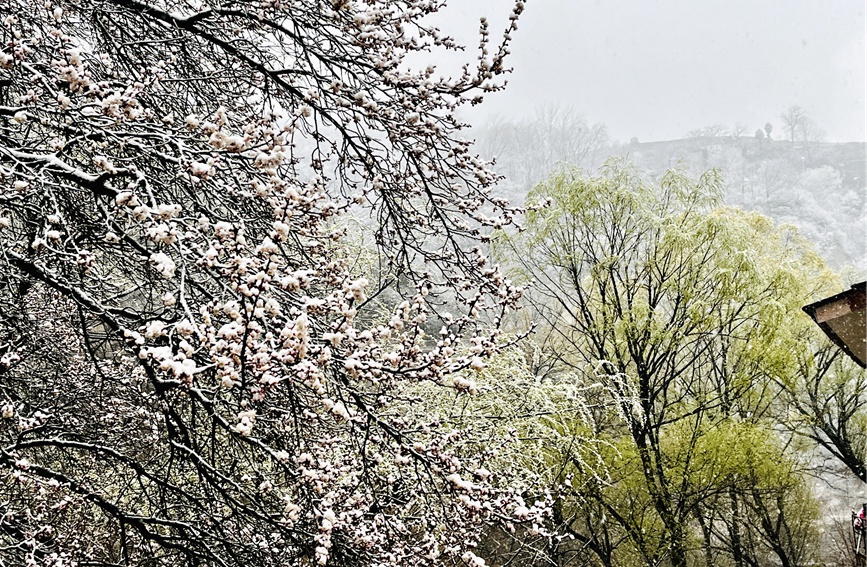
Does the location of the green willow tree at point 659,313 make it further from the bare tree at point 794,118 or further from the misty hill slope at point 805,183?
the bare tree at point 794,118

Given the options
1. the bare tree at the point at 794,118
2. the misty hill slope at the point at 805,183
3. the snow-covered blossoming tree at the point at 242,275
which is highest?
the bare tree at the point at 794,118

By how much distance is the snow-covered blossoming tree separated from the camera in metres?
1.81

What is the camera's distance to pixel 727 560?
14219 mm

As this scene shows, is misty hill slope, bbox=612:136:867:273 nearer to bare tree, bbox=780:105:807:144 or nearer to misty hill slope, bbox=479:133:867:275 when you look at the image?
misty hill slope, bbox=479:133:867:275

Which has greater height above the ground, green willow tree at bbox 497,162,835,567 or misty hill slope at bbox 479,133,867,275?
misty hill slope at bbox 479,133,867,275

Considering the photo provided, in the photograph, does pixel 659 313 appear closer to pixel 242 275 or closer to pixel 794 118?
pixel 242 275

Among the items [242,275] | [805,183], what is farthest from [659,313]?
[805,183]

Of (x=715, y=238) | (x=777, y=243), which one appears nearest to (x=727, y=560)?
(x=777, y=243)

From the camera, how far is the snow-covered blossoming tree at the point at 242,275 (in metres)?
1.81

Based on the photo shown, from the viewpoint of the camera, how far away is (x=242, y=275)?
161 cm

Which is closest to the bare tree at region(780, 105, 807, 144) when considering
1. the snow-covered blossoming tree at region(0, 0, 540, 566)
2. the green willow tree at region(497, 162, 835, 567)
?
the green willow tree at region(497, 162, 835, 567)

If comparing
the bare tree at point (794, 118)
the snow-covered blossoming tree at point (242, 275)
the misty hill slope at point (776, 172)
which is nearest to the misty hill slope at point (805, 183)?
the misty hill slope at point (776, 172)

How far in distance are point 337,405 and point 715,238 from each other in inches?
320

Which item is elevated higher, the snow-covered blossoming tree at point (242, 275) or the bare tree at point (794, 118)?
the bare tree at point (794, 118)
